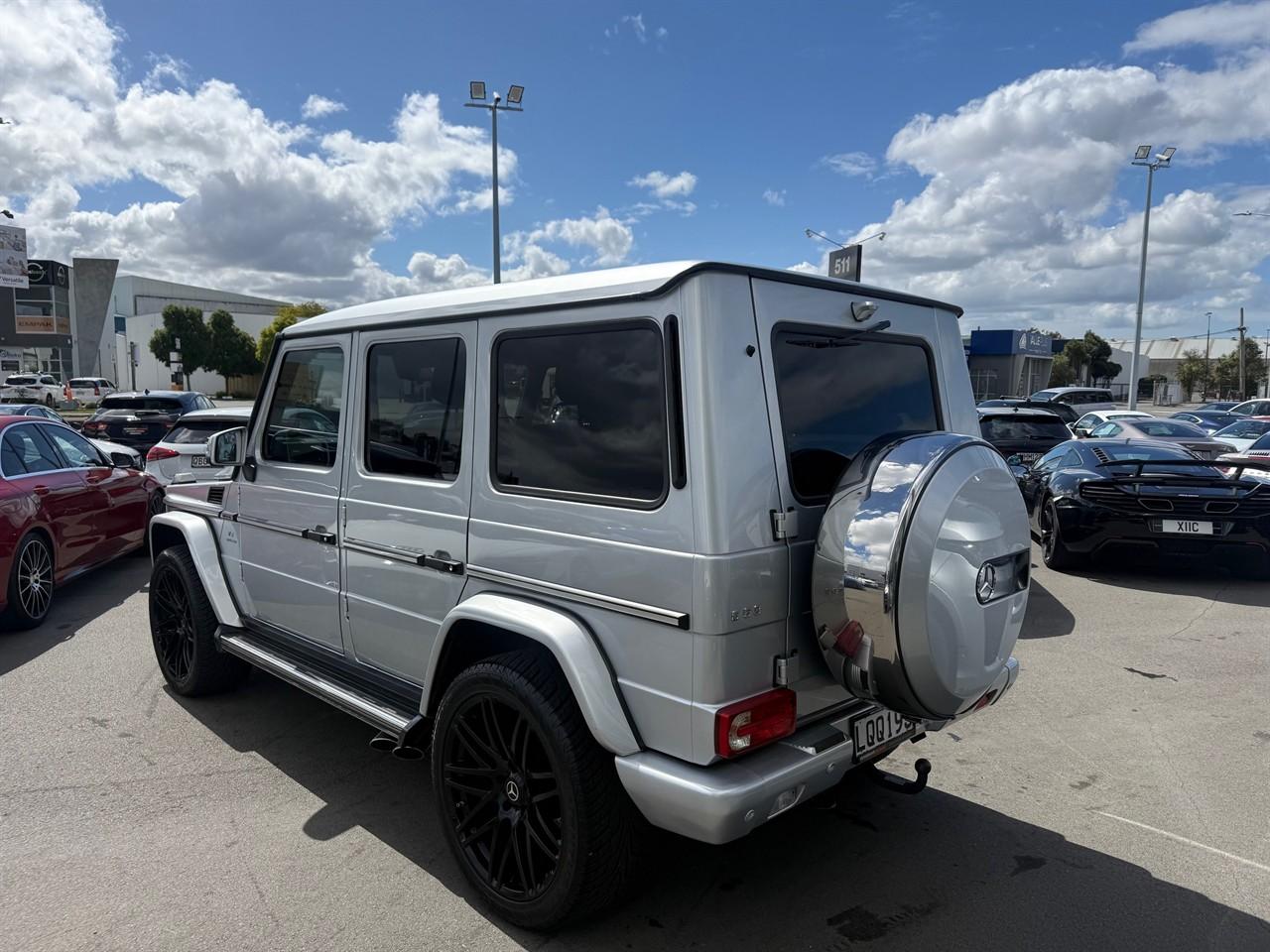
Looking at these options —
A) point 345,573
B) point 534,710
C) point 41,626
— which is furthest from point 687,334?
point 41,626

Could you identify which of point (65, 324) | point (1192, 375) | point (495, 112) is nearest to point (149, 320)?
point (65, 324)

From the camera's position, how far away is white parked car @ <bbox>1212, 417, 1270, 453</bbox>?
16.5 m

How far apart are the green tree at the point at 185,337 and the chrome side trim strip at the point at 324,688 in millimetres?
59968

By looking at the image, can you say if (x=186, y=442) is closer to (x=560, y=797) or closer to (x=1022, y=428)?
(x=560, y=797)

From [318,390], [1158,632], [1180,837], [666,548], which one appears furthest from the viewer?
[1158,632]

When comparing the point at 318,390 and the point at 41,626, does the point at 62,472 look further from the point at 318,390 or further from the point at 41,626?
the point at 318,390

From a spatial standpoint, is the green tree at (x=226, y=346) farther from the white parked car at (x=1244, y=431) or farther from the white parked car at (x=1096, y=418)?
the white parked car at (x=1244, y=431)

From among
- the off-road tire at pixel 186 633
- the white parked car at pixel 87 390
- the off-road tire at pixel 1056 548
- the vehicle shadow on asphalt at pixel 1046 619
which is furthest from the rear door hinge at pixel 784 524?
the white parked car at pixel 87 390

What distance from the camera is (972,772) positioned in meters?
4.03

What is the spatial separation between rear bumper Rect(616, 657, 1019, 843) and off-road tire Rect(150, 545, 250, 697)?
10.2 feet

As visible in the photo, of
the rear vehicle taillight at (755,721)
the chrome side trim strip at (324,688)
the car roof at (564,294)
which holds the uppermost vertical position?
the car roof at (564,294)

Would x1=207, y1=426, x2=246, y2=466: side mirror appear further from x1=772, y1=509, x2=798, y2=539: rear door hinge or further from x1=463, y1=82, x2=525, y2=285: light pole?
x1=463, y1=82, x2=525, y2=285: light pole

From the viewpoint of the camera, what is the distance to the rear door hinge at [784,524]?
2.52 metres

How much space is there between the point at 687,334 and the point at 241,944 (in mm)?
2428
